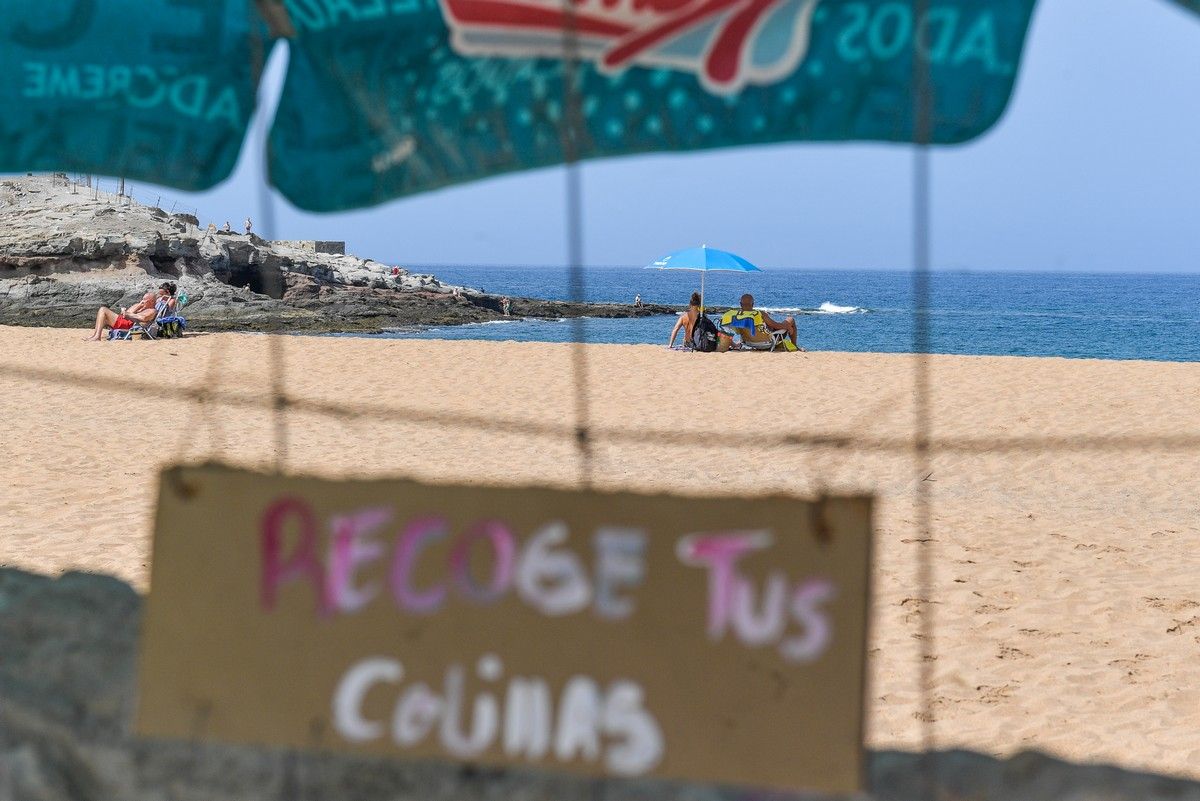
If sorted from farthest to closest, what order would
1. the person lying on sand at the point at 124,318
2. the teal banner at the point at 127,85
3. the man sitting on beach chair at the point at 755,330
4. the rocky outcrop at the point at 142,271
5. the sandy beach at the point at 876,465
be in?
the rocky outcrop at the point at 142,271 → the person lying on sand at the point at 124,318 → the man sitting on beach chair at the point at 755,330 → the sandy beach at the point at 876,465 → the teal banner at the point at 127,85

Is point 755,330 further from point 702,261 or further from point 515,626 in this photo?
point 515,626

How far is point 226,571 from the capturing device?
1.99m

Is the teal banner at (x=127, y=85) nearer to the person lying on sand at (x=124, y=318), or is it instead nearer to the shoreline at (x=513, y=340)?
the shoreline at (x=513, y=340)

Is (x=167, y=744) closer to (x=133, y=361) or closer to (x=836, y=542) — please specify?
(x=836, y=542)

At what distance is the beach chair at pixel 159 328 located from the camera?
1530 centimetres

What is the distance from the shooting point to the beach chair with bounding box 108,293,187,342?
15.3 meters

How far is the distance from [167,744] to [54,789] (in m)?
0.27

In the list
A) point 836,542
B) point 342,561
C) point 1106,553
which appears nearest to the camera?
point 836,542

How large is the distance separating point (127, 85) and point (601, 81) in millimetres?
1292

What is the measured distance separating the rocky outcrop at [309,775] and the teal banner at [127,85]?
1486 millimetres

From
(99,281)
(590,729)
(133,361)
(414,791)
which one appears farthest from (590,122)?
(99,281)

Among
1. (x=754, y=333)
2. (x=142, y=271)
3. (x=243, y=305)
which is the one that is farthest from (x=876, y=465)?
(x=142, y=271)

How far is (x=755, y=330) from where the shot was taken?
48.1 ft

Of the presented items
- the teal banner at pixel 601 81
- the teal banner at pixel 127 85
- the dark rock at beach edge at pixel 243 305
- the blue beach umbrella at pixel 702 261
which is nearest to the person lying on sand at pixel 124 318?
the dark rock at beach edge at pixel 243 305
